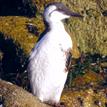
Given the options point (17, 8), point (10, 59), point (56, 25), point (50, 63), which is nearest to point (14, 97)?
point (50, 63)

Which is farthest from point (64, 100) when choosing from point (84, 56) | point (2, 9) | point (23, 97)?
point (2, 9)

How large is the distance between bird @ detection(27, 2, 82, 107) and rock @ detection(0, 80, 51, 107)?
1.21 m

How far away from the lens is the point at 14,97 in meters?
10.2

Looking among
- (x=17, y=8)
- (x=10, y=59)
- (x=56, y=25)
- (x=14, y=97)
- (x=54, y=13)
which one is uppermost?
(x=54, y=13)

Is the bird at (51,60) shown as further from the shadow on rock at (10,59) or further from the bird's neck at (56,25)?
the shadow on rock at (10,59)

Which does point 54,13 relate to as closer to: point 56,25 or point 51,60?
point 56,25

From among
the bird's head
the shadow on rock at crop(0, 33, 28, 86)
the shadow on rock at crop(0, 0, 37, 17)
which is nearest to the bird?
the bird's head

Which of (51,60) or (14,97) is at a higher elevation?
(51,60)

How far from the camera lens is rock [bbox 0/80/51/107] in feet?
33.1

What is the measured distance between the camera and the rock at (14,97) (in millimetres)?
10078

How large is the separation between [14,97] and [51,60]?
5.01 ft

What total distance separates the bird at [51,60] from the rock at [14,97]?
1.21 meters

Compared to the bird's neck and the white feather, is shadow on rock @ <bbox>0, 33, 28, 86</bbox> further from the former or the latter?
the bird's neck

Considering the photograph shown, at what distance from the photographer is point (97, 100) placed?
1212cm
